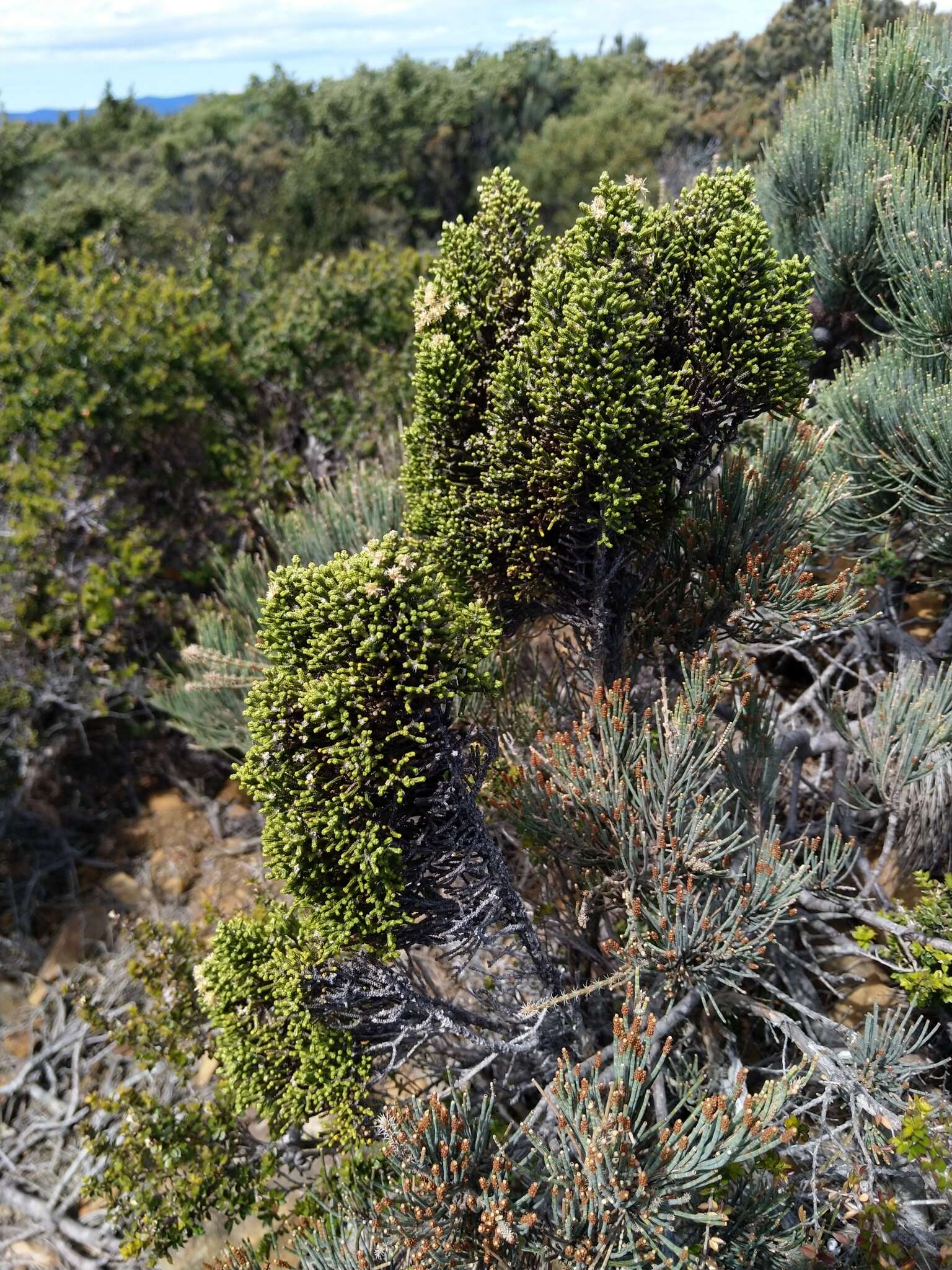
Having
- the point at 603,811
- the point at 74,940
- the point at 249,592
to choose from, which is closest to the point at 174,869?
the point at 74,940

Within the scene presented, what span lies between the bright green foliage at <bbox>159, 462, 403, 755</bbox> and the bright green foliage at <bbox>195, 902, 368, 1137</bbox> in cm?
180

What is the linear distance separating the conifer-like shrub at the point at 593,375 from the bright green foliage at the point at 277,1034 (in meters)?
1.66

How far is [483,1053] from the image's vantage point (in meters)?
3.78

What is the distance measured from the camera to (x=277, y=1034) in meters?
3.19

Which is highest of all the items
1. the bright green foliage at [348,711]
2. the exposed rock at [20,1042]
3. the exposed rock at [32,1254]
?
the bright green foliage at [348,711]

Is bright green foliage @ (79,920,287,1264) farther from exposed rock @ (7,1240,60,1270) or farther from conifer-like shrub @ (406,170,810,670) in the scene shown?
conifer-like shrub @ (406,170,810,670)

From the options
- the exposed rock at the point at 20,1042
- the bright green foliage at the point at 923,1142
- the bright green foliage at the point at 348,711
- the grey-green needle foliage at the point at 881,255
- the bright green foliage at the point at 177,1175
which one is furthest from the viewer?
the exposed rock at the point at 20,1042

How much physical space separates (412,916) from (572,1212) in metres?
1.01

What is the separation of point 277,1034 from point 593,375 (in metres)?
2.62

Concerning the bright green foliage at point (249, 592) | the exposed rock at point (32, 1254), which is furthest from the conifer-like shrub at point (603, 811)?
→ the exposed rock at point (32, 1254)

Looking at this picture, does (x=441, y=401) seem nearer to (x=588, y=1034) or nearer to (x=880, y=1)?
(x=588, y=1034)

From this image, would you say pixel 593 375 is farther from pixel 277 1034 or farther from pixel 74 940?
pixel 74 940

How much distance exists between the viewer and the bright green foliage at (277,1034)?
310 cm

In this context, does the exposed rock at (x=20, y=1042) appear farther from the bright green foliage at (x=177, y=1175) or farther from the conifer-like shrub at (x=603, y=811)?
the conifer-like shrub at (x=603, y=811)
